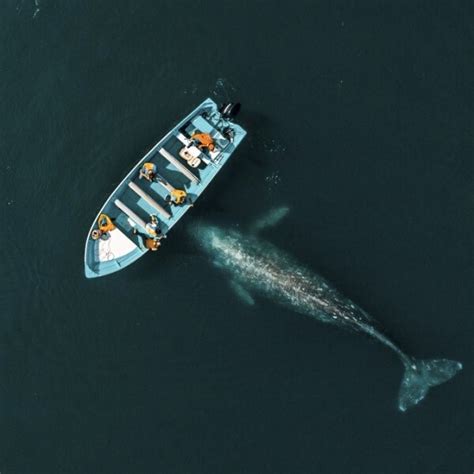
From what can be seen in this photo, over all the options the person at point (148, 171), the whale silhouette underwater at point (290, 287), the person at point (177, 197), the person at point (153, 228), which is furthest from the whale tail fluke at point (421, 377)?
the person at point (148, 171)

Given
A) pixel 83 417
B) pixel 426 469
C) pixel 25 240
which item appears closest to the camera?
pixel 426 469

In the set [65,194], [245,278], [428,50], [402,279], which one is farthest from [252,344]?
[428,50]

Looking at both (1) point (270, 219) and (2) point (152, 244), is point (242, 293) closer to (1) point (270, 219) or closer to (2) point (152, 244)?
(1) point (270, 219)

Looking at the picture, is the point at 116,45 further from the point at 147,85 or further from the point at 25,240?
the point at 25,240

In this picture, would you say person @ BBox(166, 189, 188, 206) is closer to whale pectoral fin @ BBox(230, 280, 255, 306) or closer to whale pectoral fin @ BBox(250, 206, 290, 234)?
whale pectoral fin @ BBox(250, 206, 290, 234)

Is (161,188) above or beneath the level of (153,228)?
above

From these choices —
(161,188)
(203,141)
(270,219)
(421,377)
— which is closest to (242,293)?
(270,219)

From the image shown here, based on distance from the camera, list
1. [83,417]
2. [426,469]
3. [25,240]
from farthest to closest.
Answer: [25,240]
[83,417]
[426,469]
